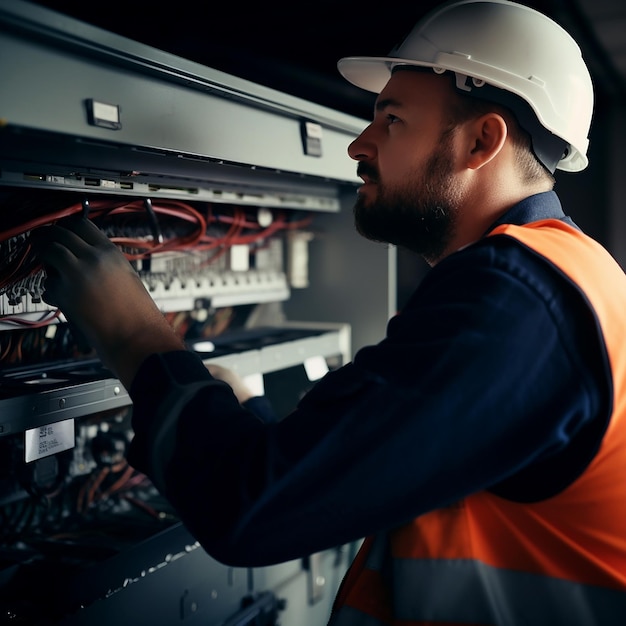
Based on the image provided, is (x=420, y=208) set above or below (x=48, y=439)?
above

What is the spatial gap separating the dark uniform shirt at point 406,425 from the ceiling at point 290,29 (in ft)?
4.48

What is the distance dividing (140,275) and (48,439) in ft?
1.50

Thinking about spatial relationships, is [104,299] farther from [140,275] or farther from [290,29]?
[290,29]

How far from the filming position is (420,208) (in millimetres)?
1079

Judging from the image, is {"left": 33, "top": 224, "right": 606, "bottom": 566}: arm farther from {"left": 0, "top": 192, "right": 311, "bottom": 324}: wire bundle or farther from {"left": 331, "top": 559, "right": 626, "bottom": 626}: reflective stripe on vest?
{"left": 0, "top": 192, "right": 311, "bottom": 324}: wire bundle

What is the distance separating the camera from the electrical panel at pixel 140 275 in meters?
0.96

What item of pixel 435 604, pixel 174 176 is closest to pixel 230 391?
pixel 435 604

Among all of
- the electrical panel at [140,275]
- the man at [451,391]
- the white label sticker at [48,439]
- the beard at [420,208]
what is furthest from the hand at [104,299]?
the beard at [420,208]

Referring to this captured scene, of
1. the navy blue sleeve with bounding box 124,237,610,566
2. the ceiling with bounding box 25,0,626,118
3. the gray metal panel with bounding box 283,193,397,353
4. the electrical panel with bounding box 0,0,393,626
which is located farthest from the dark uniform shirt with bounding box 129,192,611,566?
the ceiling with bounding box 25,0,626,118

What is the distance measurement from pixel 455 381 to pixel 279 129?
0.78 meters

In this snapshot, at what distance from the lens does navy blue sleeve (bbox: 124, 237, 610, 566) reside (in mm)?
747

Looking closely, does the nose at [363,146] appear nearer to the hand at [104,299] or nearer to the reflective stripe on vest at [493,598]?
the hand at [104,299]

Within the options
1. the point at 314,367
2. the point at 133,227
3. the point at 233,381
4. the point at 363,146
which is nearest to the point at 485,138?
Result: the point at 363,146

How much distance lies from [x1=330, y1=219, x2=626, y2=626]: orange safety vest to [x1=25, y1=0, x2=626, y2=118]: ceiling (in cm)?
144
